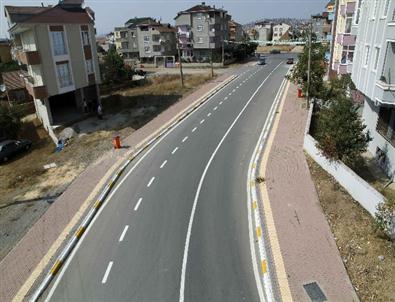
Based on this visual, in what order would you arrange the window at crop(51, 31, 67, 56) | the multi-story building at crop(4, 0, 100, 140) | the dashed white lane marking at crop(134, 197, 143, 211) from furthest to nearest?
the window at crop(51, 31, 67, 56), the multi-story building at crop(4, 0, 100, 140), the dashed white lane marking at crop(134, 197, 143, 211)

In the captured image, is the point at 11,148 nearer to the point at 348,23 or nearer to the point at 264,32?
the point at 348,23

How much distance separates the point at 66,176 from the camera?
2077cm

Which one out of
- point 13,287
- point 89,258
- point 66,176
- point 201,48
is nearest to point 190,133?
point 66,176

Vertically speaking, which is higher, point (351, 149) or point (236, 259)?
point (351, 149)

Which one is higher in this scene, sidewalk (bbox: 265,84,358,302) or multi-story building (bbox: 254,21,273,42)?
multi-story building (bbox: 254,21,273,42)

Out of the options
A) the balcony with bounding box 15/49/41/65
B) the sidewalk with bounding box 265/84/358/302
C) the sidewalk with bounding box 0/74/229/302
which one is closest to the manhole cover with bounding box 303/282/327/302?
the sidewalk with bounding box 265/84/358/302

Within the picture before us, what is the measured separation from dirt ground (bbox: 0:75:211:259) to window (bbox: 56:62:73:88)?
3899 mm

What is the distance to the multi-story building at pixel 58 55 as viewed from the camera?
2817 centimetres

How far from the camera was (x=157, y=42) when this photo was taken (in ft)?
253

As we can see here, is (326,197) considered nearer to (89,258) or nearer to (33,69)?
(89,258)

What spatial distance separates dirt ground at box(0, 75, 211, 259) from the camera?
55.4ft

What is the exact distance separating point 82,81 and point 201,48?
46.2 metres

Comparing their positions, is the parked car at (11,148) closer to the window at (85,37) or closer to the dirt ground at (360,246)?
the window at (85,37)

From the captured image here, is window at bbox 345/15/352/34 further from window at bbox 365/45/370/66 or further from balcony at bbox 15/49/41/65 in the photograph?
balcony at bbox 15/49/41/65
